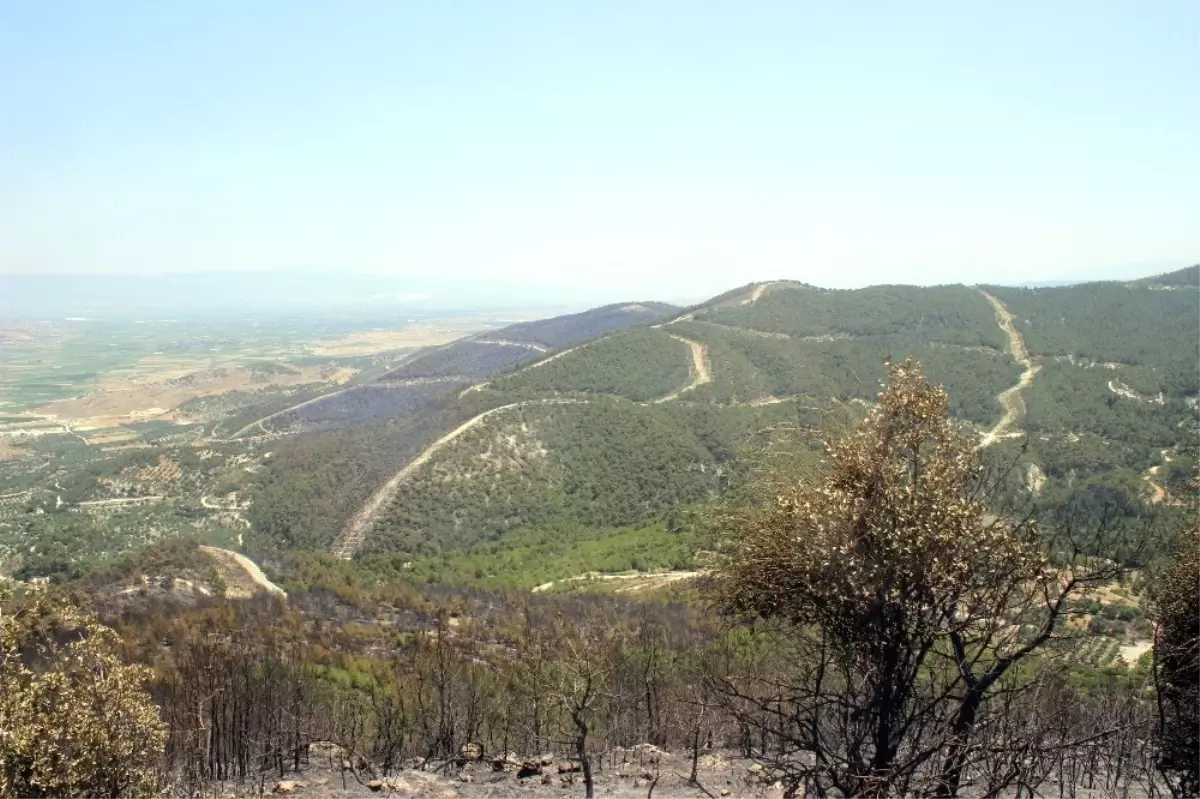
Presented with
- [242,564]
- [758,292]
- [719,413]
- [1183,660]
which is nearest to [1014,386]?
[719,413]

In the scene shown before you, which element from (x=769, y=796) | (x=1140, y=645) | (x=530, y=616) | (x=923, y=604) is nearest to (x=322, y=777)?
(x=769, y=796)

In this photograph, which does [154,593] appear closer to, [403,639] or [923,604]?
[403,639]

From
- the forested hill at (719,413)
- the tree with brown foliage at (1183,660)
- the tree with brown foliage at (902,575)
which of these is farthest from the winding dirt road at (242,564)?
the tree with brown foliage at (1183,660)

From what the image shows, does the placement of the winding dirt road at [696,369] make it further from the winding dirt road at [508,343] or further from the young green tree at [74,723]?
the young green tree at [74,723]

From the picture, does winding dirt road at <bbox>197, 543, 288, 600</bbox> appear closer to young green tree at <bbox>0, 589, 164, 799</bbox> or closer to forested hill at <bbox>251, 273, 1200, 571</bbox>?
forested hill at <bbox>251, 273, 1200, 571</bbox>

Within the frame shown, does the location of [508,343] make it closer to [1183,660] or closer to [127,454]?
[127,454]

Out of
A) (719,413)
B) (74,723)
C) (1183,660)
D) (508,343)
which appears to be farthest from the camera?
(508,343)

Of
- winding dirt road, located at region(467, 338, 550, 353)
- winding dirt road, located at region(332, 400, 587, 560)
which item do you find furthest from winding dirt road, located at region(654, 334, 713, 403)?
winding dirt road, located at region(467, 338, 550, 353)
